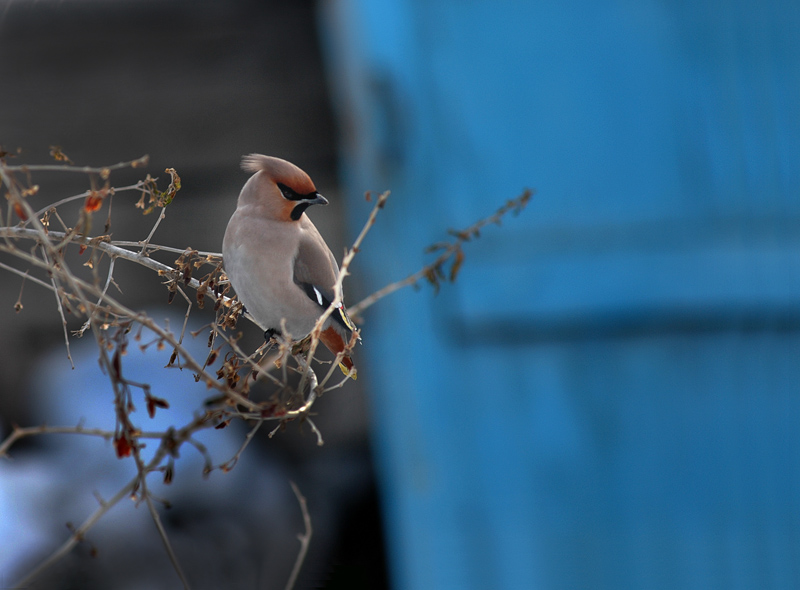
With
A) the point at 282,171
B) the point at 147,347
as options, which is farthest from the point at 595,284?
the point at 147,347

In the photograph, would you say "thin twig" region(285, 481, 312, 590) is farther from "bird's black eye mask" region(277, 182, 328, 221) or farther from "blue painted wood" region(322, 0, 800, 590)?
"blue painted wood" region(322, 0, 800, 590)

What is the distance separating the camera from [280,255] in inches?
47.8

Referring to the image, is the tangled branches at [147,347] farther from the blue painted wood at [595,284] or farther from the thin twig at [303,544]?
the blue painted wood at [595,284]

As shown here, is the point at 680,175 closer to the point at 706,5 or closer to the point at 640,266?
the point at 640,266

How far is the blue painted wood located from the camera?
1561mm

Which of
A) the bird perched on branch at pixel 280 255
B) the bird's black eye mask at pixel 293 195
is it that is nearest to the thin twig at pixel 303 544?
the bird perched on branch at pixel 280 255

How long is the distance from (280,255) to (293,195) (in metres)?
0.10

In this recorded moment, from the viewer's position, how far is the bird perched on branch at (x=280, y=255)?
1128 millimetres

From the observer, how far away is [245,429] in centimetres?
271

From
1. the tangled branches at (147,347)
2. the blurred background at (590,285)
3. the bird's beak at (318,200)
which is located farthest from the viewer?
the blurred background at (590,285)

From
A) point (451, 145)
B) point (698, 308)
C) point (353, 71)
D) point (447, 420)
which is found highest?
point (353, 71)

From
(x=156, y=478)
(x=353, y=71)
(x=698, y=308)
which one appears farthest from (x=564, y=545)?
(x=156, y=478)

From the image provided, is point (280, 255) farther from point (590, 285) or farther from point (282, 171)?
point (590, 285)

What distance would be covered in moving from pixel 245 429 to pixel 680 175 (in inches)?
65.4
